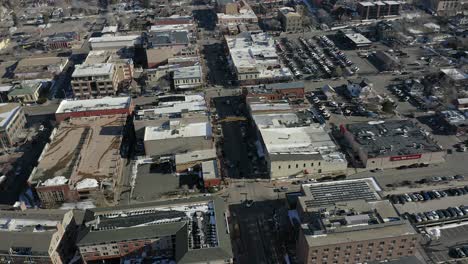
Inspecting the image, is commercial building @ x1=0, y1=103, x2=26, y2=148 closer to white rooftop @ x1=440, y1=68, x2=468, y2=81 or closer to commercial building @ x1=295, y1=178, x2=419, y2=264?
commercial building @ x1=295, y1=178, x2=419, y2=264

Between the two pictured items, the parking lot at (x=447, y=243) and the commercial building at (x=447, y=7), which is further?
the commercial building at (x=447, y=7)

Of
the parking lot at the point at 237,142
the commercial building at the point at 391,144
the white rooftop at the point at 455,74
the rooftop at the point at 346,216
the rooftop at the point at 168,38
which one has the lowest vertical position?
the parking lot at the point at 237,142

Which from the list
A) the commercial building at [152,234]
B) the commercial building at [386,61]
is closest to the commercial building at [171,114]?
the commercial building at [152,234]

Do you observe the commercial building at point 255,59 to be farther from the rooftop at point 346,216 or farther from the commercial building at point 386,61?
the rooftop at point 346,216

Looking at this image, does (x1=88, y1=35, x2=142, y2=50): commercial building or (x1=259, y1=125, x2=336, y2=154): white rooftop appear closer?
(x1=259, y1=125, x2=336, y2=154): white rooftop

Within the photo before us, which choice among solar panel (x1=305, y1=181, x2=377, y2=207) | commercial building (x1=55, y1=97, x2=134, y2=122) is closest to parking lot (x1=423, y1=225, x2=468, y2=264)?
solar panel (x1=305, y1=181, x2=377, y2=207)

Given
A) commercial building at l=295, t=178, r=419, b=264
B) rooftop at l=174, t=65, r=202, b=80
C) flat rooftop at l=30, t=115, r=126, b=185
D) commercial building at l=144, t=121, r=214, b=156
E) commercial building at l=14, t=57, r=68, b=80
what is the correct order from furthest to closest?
commercial building at l=14, t=57, r=68, b=80
rooftop at l=174, t=65, r=202, b=80
commercial building at l=144, t=121, r=214, b=156
flat rooftop at l=30, t=115, r=126, b=185
commercial building at l=295, t=178, r=419, b=264

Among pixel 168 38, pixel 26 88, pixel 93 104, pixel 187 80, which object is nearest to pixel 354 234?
pixel 93 104

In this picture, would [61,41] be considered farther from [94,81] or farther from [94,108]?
A: [94,108]
